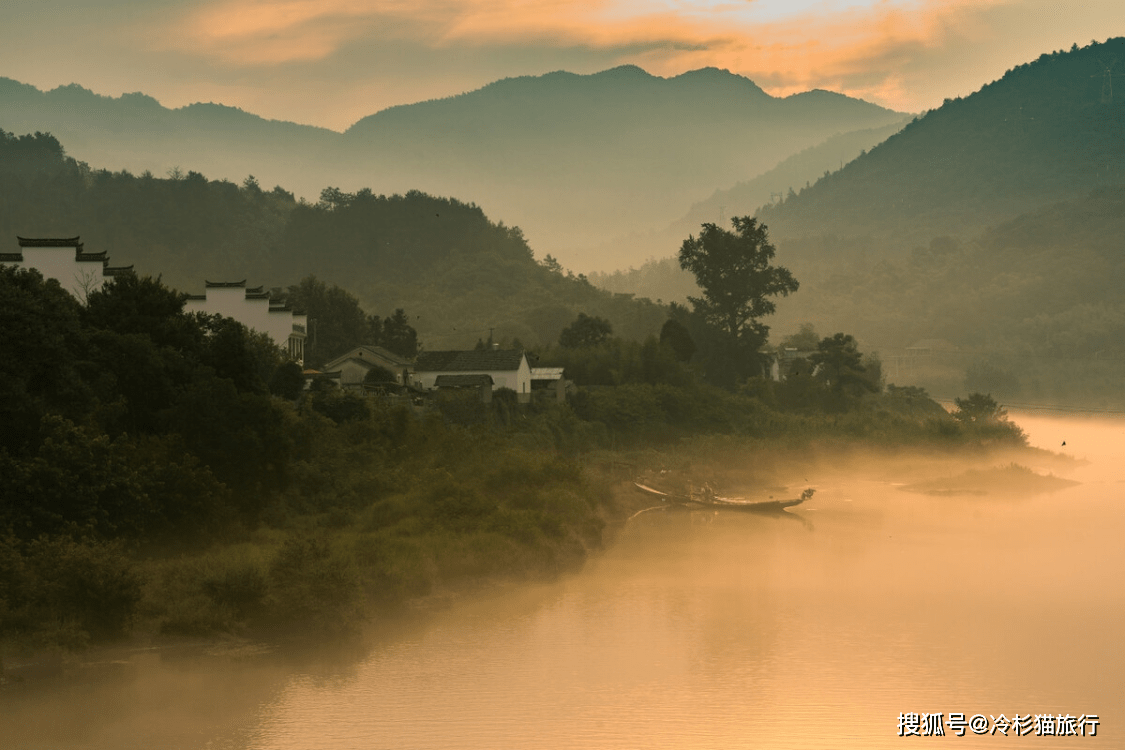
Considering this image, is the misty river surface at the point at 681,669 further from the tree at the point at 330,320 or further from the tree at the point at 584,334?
the tree at the point at 584,334

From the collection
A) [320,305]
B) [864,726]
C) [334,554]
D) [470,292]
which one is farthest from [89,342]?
[470,292]

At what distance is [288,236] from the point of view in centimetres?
14062

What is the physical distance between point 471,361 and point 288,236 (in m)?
90.8

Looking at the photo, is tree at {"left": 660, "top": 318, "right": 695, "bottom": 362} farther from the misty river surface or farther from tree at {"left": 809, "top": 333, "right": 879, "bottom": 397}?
the misty river surface

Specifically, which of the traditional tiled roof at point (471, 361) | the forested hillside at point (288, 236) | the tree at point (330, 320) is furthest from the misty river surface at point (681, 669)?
the forested hillside at point (288, 236)

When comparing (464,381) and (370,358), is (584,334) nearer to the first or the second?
(370,358)

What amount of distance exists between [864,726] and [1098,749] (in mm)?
3741

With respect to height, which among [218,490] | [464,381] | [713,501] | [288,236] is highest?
[288,236]

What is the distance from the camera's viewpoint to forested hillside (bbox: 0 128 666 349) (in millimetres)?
124938

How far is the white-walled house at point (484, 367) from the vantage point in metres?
54.5

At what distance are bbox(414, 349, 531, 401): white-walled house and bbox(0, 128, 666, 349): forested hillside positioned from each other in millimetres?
57780

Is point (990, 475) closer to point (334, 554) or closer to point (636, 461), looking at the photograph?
point (636, 461)

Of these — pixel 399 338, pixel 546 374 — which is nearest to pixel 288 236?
pixel 399 338

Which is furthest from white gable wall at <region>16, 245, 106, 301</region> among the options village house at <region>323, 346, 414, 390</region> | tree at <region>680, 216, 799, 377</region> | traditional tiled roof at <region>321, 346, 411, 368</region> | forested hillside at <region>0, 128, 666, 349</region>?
forested hillside at <region>0, 128, 666, 349</region>
